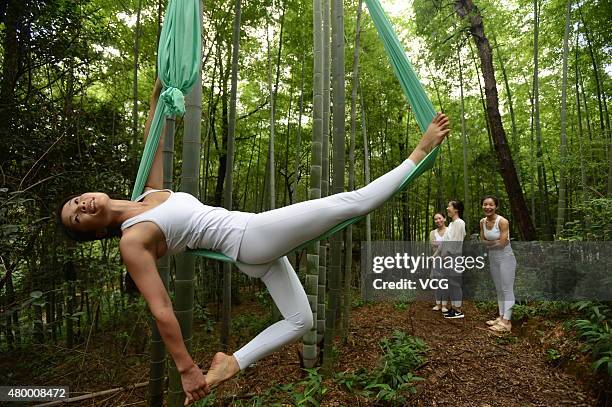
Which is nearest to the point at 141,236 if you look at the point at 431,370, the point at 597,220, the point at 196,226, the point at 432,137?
the point at 196,226

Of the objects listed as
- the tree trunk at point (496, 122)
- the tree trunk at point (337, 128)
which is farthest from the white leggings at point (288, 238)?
the tree trunk at point (496, 122)

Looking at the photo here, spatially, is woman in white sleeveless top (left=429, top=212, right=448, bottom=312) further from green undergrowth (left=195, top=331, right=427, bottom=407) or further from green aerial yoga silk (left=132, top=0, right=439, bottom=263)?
green aerial yoga silk (left=132, top=0, right=439, bottom=263)

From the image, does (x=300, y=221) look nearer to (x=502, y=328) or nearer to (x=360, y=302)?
(x=502, y=328)

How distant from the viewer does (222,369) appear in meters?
1.27

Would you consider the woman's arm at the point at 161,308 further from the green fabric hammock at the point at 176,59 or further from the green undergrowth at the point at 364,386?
the green undergrowth at the point at 364,386

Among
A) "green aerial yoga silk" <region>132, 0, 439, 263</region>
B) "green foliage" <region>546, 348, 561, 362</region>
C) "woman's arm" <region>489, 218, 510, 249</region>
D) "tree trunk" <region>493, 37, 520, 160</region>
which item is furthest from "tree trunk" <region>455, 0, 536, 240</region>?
"green aerial yoga silk" <region>132, 0, 439, 263</region>

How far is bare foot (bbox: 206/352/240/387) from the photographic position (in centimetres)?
124

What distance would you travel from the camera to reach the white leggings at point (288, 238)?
1289mm

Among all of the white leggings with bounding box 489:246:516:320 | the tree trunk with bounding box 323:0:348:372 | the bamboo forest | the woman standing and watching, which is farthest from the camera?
the woman standing and watching

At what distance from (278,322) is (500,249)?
2885 millimetres

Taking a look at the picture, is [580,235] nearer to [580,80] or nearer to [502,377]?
[502,377]

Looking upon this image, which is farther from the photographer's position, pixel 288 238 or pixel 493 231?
pixel 493 231

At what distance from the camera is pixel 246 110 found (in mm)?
7359

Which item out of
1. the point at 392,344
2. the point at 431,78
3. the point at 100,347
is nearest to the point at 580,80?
the point at 431,78
